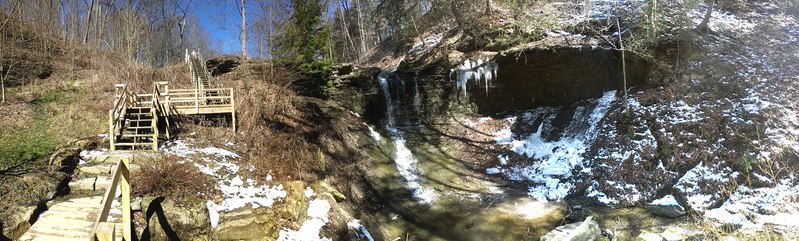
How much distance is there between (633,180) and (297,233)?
30.4 ft

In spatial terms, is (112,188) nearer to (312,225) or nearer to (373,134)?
(312,225)

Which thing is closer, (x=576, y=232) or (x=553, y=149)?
(x=576, y=232)

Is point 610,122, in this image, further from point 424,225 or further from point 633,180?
point 424,225

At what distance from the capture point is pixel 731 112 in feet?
39.3

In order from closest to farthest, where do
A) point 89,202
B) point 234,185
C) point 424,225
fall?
point 89,202 → point 234,185 → point 424,225

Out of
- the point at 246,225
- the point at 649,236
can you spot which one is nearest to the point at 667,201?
the point at 649,236

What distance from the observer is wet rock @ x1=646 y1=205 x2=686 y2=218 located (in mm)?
9719

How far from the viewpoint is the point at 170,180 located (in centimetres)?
757

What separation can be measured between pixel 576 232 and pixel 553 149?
233 inches

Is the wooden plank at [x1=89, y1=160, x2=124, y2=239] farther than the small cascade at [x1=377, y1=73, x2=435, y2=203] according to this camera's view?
No

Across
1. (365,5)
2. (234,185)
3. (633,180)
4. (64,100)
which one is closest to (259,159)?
(234,185)

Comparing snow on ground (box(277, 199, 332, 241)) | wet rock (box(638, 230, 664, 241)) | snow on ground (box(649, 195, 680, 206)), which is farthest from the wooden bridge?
snow on ground (box(649, 195, 680, 206))

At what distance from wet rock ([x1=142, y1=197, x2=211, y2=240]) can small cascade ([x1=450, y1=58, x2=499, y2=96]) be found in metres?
13.2

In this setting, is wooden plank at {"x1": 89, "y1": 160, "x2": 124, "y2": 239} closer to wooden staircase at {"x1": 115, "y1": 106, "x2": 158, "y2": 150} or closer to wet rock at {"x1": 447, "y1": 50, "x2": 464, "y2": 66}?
wooden staircase at {"x1": 115, "y1": 106, "x2": 158, "y2": 150}
